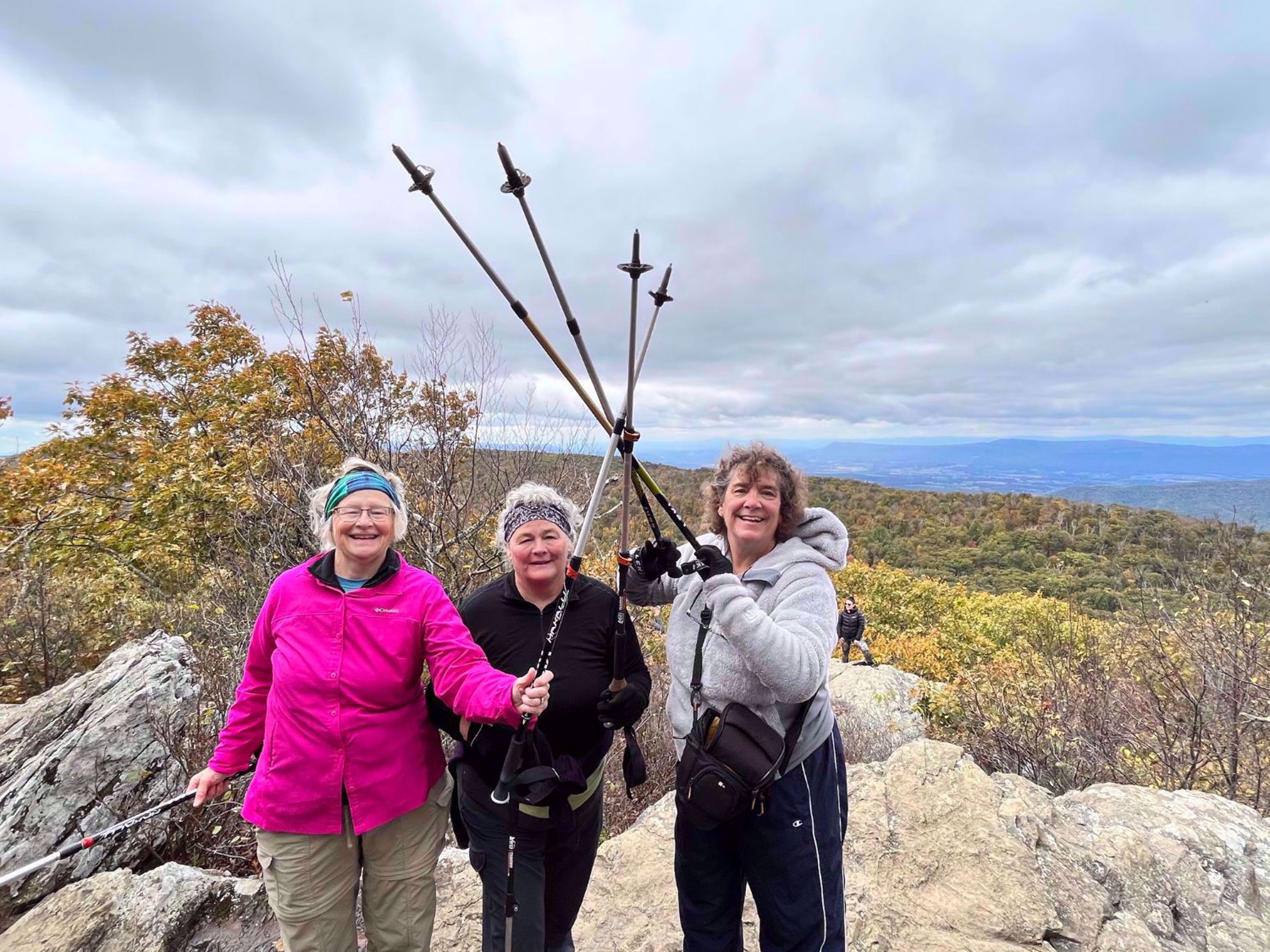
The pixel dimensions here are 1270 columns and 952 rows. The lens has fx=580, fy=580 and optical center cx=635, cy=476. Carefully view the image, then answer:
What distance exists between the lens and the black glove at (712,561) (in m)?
2.03

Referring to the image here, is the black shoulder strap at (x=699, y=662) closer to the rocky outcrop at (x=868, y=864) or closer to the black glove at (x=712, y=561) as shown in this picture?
the black glove at (x=712, y=561)

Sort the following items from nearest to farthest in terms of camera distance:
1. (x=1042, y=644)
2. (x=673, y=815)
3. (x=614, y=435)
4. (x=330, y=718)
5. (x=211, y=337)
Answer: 1. (x=330, y=718)
2. (x=614, y=435)
3. (x=673, y=815)
4. (x=1042, y=644)
5. (x=211, y=337)

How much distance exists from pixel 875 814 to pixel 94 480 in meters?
12.6

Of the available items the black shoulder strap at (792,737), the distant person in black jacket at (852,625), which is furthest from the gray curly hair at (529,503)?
the distant person in black jacket at (852,625)

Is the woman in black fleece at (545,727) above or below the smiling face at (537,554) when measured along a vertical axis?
below

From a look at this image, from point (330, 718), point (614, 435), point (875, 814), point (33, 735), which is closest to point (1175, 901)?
point (875, 814)

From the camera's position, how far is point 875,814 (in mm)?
3797

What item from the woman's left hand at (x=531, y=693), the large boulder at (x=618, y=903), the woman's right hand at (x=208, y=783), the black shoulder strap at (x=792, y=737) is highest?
the woman's left hand at (x=531, y=693)

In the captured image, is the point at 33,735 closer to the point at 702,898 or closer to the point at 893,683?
the point at 702,898

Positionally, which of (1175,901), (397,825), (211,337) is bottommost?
(1175,901)

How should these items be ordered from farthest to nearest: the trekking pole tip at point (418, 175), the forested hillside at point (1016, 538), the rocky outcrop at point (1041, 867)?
the forested hillside at point (1016, 538) < the rocky outcrop at point (1041, 867) < the trekking pole tip at point (418, 175)

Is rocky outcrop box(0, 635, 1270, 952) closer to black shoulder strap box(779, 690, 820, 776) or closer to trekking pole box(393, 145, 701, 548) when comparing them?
black shoulder strap box(779, 690, 820, 776)

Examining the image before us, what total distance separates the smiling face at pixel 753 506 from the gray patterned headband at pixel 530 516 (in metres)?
0.69

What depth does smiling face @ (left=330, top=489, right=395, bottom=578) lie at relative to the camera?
218 centimetres
